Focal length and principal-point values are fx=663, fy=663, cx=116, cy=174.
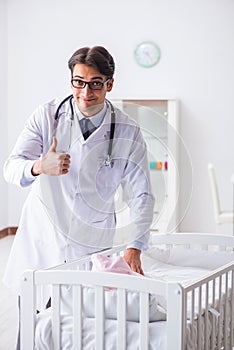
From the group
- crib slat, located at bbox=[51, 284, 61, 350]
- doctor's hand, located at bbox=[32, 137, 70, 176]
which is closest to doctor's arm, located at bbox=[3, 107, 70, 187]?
doctor's hand, located at bbox=[32, 137, 70, 176]

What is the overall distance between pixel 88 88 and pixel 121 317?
713 mm

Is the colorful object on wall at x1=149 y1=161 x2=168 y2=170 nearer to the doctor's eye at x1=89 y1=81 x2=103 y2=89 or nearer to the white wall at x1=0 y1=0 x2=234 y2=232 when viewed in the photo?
the doctor's eye at x1=89 y1=81 x2=103 y2=89

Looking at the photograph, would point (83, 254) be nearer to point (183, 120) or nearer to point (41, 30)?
point (183, 120)

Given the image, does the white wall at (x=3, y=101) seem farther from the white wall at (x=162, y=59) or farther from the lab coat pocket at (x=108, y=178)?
the lab coat pocket at (x=108, y=178)

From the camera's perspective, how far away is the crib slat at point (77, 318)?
2.01 metres

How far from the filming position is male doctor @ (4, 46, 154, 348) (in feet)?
6.90

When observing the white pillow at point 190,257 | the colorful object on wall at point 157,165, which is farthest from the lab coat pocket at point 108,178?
the white pillow at point 190,257

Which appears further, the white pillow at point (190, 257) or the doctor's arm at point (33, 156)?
the white pillow at point (190, 257)

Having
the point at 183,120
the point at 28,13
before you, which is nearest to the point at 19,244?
the point at 183,120

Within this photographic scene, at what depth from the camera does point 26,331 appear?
2.08 m

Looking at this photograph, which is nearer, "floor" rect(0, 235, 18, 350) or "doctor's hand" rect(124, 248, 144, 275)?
"doctor's hand" rect(124, 248, 144, 275)

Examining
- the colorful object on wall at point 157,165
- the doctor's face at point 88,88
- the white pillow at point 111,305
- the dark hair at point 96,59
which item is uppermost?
the dark hair at point 96,59

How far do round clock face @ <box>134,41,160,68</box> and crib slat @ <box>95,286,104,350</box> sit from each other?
4139mm

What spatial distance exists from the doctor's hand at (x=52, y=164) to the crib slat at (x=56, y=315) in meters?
0.35
